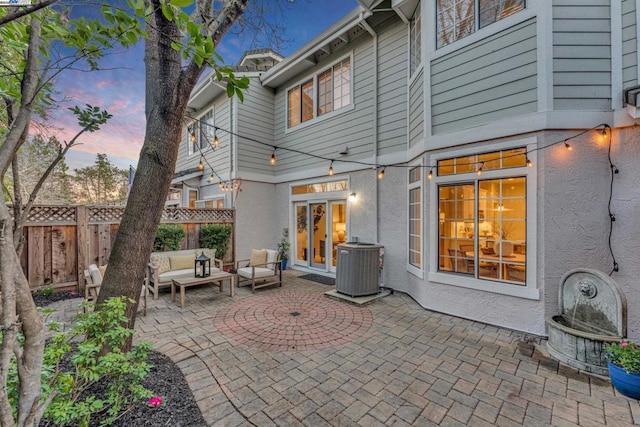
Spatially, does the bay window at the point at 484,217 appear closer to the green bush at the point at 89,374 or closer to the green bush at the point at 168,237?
the green bush at the point at 89,374

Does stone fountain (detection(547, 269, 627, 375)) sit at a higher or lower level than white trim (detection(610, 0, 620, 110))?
lower

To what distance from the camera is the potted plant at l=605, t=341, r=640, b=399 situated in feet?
8.42

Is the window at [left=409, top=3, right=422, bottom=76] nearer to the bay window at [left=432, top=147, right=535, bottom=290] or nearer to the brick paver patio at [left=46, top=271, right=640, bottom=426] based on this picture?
the bay window at [left=432, top=147, right=535, bottom=290]

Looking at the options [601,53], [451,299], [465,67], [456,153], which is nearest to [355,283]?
[451,299]

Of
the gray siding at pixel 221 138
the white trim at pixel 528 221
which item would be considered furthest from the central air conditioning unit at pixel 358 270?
the gray siding at pixel 221 138

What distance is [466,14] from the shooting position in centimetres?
462

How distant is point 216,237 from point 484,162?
6.89 metres

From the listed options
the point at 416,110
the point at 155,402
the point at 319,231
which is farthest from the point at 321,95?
the point at 155,402

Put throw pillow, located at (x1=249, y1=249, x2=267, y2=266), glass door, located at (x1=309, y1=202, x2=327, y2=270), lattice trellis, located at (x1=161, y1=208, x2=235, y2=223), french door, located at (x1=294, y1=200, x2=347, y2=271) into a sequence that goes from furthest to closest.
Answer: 1. glass door, located at (x1=309, y1=202, x2=327, y2=270)
2. french door, located at (x1=294, y1=200, x2=347, y2=271)
3. lattice trellis, located at (x1=161, y1=208, x2=235, y2=223)
4. throw pillow, located at (x1=249, y1=249, x2=267, y2=266)

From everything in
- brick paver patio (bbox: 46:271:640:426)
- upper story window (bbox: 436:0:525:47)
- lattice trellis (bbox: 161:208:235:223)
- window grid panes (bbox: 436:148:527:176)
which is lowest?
brick paver patio (bbox: 46:271:640:426)

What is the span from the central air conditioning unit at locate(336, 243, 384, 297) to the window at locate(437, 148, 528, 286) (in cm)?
131

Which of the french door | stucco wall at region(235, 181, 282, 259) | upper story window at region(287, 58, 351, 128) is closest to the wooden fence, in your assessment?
stucco wall at region(235, 181, 282, 259)

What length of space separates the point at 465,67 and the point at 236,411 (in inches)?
227

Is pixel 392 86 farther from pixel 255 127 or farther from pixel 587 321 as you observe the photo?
pixel 587 321
